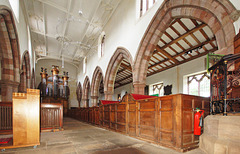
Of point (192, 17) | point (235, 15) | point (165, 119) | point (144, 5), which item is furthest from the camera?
point (144, 5)

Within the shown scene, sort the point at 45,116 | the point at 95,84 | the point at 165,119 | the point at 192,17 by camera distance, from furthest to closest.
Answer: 1. the point at 95,84
2. the point at 45,116
3. the point at 192,17
4. the point at 165,119

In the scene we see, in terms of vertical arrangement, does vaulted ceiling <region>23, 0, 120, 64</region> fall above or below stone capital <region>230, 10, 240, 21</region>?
above

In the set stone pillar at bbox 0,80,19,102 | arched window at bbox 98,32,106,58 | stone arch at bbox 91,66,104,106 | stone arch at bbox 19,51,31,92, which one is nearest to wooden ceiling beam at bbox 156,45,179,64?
arched window at bbox 98,32,106,58

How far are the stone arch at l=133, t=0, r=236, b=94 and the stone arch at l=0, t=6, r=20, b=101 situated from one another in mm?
5556

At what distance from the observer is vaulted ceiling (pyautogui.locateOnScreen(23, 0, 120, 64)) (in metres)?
8.77

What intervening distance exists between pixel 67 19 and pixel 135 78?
666 centimetres

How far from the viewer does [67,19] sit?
31.0 feet

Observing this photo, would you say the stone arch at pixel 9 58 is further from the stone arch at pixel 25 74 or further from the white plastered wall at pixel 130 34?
the white plastered wall at pixel 130 34

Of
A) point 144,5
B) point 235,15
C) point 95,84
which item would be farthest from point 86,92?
point 235,15

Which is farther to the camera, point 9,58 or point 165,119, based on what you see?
point 9,58

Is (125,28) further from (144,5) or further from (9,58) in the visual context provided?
(9,58)

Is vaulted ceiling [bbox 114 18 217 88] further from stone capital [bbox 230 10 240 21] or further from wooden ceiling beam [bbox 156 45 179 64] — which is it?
stone capital [bbox 230 10 240 21]

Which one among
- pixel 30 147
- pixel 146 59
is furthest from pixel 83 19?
pixel 30 147

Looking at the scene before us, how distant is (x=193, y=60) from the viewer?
369 inches
